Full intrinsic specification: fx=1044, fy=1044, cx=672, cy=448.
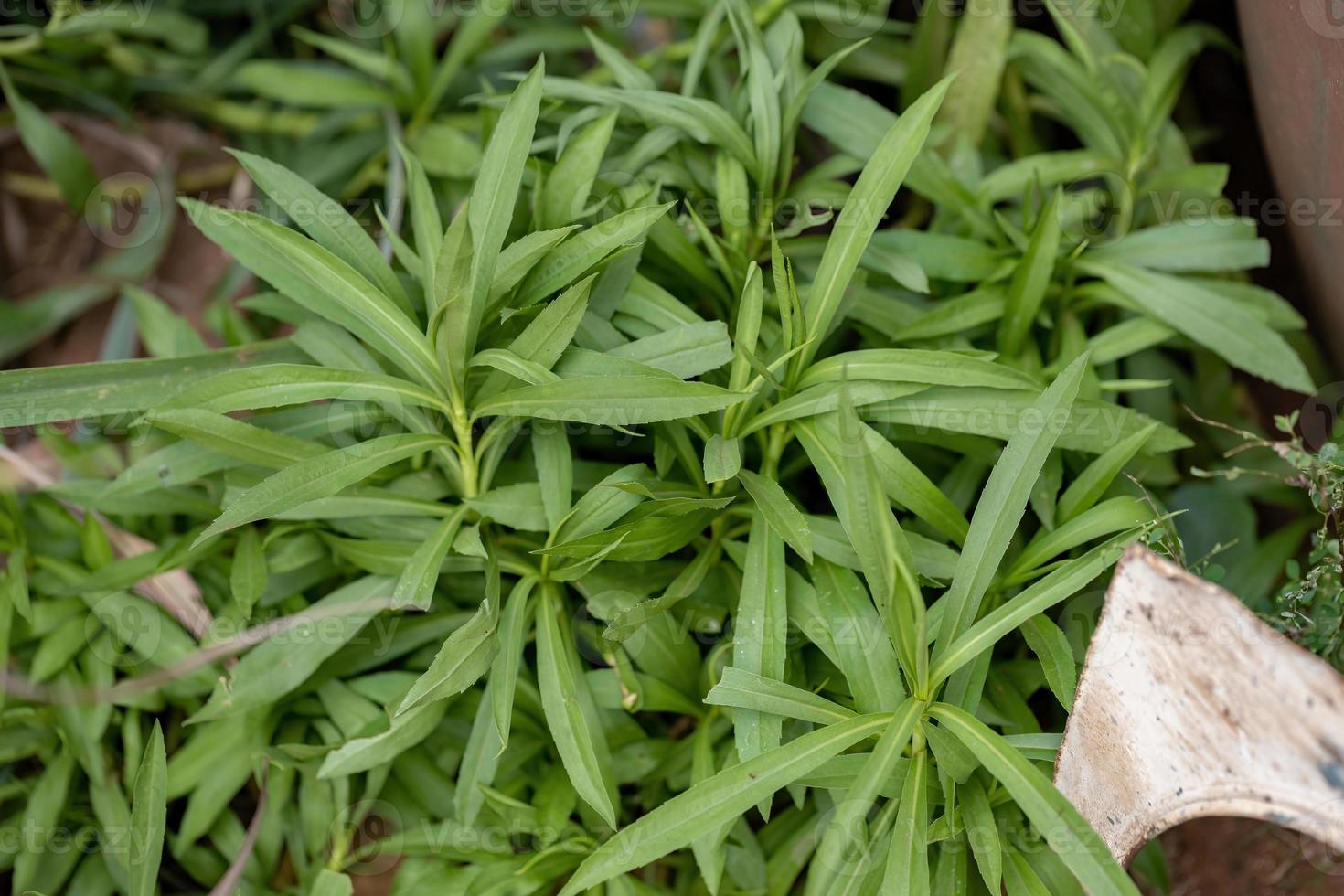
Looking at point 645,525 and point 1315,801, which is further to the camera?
point 645,525

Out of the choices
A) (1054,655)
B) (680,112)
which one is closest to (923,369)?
(1054,655)

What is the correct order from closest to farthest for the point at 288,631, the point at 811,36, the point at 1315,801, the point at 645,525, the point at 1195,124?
the point at 1315,801 → the point at 645,525 → the point at 288,631 → the point at 811,36 → the point at 1195,124

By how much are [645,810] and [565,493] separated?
0.43 meters

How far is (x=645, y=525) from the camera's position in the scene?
1153 millimetres

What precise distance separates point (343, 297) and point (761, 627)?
600mm

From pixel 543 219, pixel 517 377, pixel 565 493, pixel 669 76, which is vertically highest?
pixel 669 76

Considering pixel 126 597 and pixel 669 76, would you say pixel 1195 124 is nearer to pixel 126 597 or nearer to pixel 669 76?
pixel 669 76

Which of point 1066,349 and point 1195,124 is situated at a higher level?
point 1195,124

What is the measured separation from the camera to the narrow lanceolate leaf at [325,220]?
123 cm

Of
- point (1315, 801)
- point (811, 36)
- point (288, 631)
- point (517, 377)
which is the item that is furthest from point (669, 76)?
point (1315, 801)

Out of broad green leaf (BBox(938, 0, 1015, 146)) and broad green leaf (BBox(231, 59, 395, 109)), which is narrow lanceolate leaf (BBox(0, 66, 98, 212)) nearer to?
broad green leaf (BBox(231, 59, 395, 109))

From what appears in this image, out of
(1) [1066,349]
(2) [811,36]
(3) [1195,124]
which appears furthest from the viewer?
(3) [1195,124]

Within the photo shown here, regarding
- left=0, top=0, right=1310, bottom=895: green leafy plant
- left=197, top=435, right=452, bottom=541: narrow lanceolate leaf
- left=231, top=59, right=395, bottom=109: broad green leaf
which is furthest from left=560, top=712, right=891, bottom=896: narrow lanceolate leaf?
left=231, top=59, right=395, bottom=109: broad green leaf

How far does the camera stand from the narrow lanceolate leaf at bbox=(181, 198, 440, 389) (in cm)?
116
